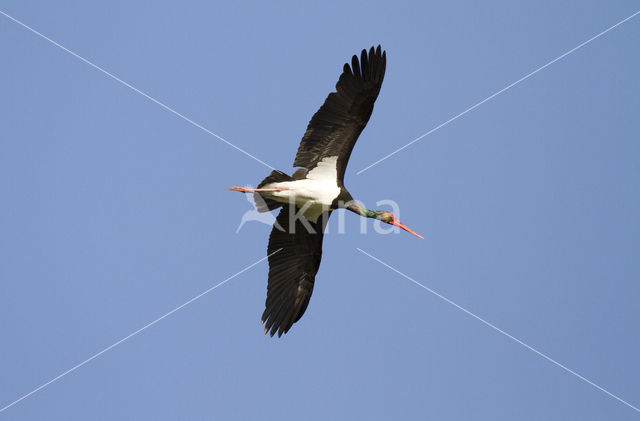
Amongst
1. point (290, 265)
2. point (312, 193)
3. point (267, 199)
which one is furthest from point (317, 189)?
point (290, 265)

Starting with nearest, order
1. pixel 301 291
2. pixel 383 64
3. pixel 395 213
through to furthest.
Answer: pixel 383 64 < pixel 301 291 < pixel 395 213

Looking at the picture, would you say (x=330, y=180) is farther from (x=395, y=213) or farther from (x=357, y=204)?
(x=395, y=213)

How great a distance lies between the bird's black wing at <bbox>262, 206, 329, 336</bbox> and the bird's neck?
1.22 feet

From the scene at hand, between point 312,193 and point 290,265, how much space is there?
3.74 ft

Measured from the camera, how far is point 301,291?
46.2ft

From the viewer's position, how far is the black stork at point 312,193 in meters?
13.3

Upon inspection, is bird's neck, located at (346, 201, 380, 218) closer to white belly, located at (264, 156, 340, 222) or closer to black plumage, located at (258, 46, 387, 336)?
black plumage, located at (258, 46, 387, 336)

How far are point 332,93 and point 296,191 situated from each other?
1399 millimetres

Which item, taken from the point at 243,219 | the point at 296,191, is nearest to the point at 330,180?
the point at 296,191

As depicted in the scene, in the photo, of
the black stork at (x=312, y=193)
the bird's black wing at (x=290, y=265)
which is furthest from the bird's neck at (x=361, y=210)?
the bird's black wing at (x=290, y=265)

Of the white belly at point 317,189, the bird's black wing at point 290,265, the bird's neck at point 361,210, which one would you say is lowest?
the bird's black wing at point 290,265

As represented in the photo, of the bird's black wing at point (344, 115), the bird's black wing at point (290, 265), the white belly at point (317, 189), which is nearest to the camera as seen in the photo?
the bird's black wing at point (344, 115)

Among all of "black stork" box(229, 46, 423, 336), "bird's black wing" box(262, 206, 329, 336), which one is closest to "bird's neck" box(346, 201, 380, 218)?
"black stork" box(229, 46, 423, 336)

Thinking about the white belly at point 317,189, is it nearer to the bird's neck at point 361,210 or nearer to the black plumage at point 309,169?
the black plumage at point 309,169
